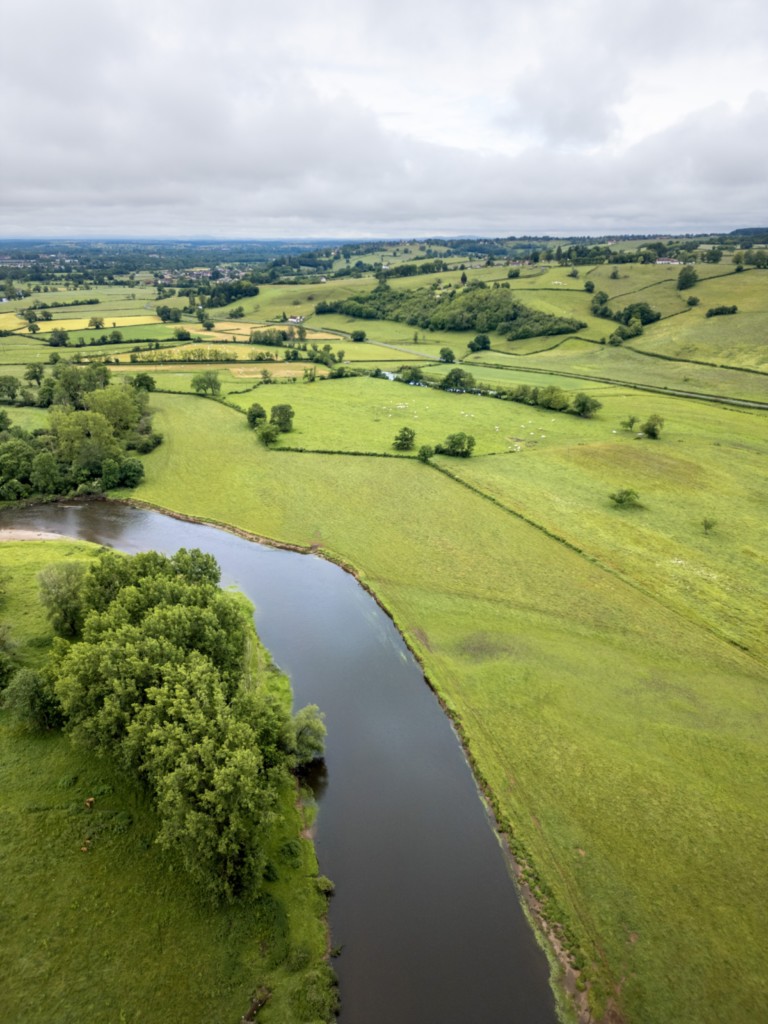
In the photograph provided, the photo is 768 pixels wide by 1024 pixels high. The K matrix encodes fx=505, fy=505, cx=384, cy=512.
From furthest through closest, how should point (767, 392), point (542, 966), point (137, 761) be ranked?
point (767, 392), point (137, 761), point (542, 966)

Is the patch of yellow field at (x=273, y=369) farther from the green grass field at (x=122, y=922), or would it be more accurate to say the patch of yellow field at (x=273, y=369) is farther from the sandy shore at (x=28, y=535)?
the green grass field at (x=122, y=922)

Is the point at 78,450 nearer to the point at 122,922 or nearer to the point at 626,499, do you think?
the point at 122,922

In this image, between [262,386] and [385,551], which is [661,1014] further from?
[262,386]

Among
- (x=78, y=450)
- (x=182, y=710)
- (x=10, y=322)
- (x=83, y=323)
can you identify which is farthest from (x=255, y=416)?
(x=10, y=322)

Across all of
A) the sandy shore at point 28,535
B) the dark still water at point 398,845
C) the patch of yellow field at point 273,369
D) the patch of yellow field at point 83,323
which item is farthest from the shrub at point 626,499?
the patch of yellow field at point 83,323

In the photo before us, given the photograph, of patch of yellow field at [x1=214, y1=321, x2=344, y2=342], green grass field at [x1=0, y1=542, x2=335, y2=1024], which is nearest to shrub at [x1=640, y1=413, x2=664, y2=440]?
green grass field at [x1=0, y1=542, x2=335, y2=1024]

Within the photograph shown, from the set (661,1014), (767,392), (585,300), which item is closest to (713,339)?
(767,392)

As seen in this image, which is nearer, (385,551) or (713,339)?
(385,551)
